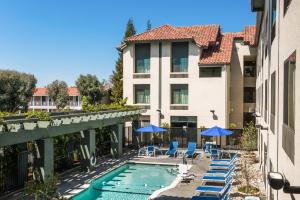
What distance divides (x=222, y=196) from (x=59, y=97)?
61.9 m

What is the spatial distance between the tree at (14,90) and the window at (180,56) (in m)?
30.8

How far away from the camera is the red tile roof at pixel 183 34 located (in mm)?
34750

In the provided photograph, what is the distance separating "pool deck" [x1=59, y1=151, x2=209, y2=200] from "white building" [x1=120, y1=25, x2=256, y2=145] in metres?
6.95

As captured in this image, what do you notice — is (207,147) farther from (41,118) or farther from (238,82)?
(41,118)

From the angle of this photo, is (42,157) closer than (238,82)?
Yes

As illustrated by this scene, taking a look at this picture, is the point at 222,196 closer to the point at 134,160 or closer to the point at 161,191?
the point at 161,191

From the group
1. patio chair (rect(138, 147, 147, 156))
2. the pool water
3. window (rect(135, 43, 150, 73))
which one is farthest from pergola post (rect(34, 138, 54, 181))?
window (rect(135, 43, 150, 73))

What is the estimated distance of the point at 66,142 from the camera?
22.7m

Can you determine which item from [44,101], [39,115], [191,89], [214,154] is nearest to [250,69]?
[191,89]

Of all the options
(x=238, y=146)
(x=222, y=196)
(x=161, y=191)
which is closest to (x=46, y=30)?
(x=238, y=146)

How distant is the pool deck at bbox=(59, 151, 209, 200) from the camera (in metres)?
17.5

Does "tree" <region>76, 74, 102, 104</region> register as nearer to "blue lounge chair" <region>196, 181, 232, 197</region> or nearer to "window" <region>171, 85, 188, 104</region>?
"window" <region>171, 85, 188, 104</region>

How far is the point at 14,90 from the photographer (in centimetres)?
5591

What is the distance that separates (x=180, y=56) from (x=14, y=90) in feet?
106
